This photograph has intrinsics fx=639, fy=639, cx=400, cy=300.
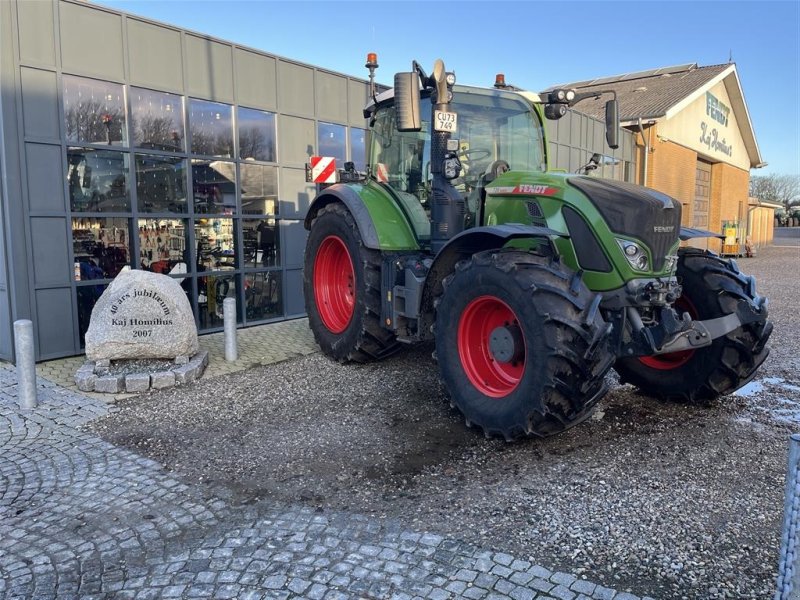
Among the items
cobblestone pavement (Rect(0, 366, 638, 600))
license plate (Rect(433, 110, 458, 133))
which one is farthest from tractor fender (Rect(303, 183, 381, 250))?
cobblestone pavement (Rect(0, 366, 638, 600))

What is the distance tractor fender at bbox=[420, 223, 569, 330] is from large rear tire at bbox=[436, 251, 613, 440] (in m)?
0.17

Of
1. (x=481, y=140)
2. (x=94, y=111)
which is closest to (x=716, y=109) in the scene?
(x=481, y=140)

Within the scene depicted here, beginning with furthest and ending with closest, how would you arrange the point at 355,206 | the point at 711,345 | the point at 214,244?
the point at 214,244 < the point at 355,206 < the point at 711,345

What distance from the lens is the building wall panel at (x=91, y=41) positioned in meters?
6.69

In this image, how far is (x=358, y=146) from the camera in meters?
10.4

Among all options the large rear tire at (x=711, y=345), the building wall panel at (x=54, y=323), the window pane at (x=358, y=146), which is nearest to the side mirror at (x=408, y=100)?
the large rear tire at (x=711, y=345)

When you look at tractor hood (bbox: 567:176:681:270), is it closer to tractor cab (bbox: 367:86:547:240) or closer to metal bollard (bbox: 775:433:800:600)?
tractor cab (bbox: 367:86:547:240)

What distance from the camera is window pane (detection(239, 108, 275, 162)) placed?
864cm

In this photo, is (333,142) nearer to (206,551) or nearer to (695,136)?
(206,551)

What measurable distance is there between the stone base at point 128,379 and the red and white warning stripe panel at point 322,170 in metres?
3.63

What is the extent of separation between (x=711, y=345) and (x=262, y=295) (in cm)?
615

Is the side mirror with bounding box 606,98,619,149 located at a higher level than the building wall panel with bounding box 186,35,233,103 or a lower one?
lower

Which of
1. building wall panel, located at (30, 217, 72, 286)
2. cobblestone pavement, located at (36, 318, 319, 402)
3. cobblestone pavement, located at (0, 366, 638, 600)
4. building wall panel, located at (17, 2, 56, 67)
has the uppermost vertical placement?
building wall panel, located at (17, 2, 56, 67)

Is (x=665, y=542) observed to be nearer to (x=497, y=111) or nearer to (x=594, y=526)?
(x=594, y=526)
